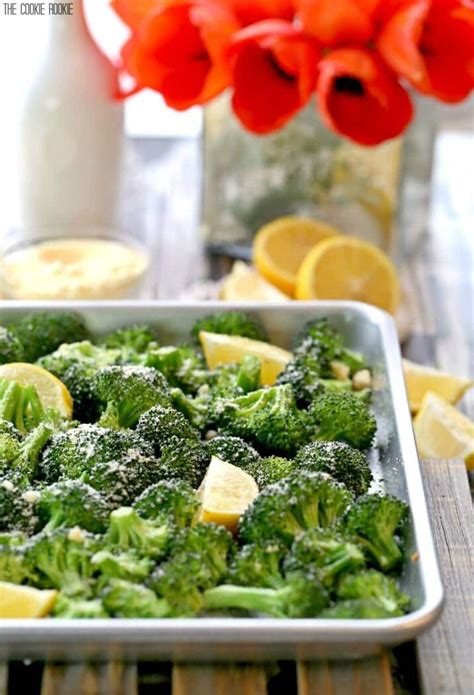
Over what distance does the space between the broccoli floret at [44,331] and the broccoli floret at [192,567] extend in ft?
2.19

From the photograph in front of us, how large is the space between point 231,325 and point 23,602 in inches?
33.7

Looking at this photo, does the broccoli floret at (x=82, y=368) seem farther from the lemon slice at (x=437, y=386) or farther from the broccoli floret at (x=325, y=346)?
the lemon slice at (x=437, y=386)

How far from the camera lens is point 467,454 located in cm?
221

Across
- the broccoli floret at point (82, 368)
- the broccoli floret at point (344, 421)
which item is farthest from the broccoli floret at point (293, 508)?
the broccoli floret at point (82, 368)

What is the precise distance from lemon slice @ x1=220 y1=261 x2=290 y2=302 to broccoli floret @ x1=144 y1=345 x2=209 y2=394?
631mm

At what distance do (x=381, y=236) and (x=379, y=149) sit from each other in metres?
0.25

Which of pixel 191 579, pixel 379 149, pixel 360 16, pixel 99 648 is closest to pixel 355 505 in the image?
pixel 191 579

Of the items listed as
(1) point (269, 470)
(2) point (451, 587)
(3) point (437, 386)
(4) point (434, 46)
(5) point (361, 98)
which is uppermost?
(4) point (434, 46)

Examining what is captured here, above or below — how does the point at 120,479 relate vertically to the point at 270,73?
below

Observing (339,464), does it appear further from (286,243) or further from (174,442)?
(286,243)

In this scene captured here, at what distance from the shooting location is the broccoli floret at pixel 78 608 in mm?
1446

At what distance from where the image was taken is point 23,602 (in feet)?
4.81

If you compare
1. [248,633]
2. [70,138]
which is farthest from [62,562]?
[70,138]

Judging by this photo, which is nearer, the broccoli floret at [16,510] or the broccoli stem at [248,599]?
the broccoli stem at [248,599]
